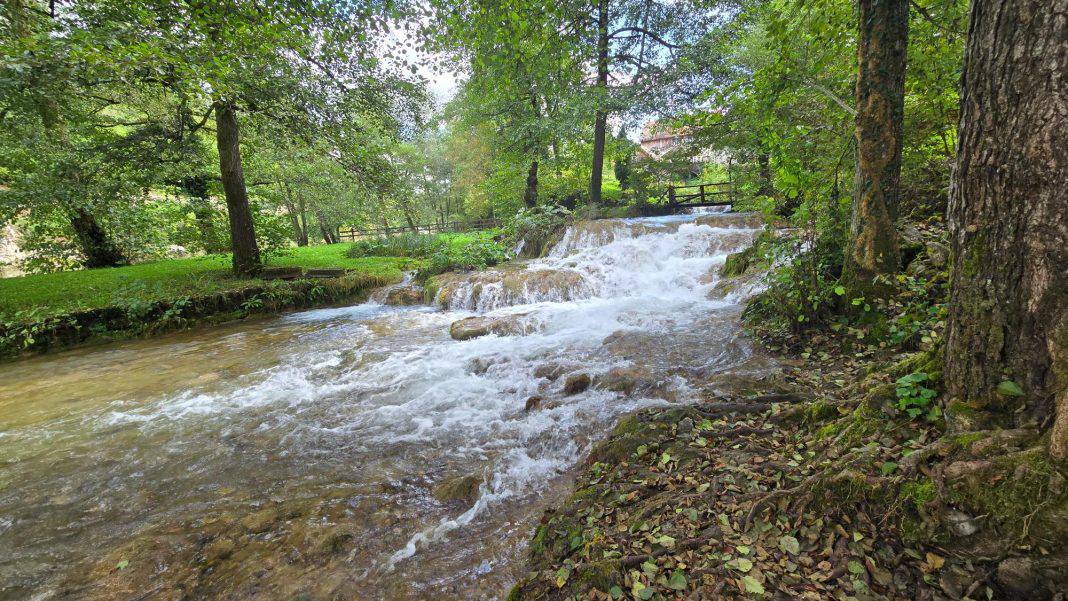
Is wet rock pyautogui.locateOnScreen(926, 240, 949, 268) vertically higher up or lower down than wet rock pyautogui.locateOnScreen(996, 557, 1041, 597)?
higher up

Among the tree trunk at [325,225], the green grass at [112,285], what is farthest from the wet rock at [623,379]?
the tree trunk at [325,225]

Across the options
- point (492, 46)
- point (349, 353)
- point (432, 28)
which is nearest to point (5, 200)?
point (349, 353)

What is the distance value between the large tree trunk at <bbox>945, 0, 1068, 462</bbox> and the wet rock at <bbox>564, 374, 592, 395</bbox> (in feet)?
11.2

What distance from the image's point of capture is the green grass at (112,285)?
29.3ft

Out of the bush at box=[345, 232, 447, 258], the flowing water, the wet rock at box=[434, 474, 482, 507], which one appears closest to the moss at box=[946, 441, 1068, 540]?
the flowing water

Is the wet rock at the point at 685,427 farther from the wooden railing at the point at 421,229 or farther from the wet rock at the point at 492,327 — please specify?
the wooden railing at the point at 421,229

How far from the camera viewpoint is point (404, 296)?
471 inches

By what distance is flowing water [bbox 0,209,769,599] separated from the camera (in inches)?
110

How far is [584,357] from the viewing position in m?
6.18

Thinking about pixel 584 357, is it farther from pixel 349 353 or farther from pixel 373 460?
pixel 349 353

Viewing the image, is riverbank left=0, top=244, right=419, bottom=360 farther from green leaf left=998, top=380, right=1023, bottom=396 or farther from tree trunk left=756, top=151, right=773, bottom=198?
green leaf left=998, top=380, right=1023, bottom=396

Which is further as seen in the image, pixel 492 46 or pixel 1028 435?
pixel 492 46

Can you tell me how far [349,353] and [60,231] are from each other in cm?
1256

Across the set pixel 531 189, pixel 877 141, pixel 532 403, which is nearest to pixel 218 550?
pixel 532 403
